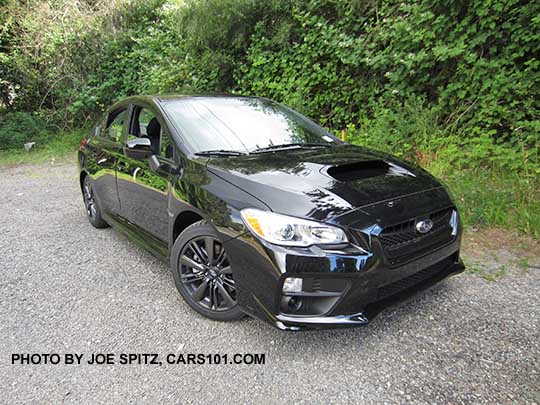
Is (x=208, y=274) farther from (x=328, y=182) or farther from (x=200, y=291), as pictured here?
(x=328, y=182)

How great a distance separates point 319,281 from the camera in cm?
189

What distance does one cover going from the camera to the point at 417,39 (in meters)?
4.78

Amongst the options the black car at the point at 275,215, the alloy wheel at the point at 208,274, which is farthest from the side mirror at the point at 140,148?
the alloy wheel at the point at 208,274

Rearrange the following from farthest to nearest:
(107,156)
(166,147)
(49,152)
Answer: (49,152) → (107,156) → (166,147)

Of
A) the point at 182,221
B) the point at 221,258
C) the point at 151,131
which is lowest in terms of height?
the point at 221,258

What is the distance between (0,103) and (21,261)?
9720mm

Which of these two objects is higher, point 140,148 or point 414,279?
point 140,148

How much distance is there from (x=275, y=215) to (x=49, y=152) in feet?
30.8

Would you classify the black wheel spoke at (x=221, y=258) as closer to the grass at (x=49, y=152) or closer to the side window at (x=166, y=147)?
the side window at (x=166, y=147)

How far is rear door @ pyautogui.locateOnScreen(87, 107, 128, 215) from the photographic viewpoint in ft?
11.3

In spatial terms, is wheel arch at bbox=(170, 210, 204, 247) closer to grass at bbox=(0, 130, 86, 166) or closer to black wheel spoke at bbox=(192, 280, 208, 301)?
black wheel spoke at bbox=(192, 280, 208, 301)

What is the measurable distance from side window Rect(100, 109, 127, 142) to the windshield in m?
0.75

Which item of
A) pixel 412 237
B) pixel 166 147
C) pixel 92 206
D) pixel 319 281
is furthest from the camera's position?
pixel 92 206

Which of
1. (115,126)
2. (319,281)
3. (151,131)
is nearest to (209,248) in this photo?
(319,281)
